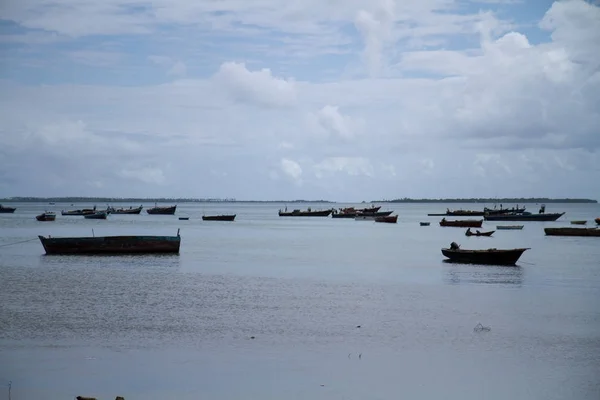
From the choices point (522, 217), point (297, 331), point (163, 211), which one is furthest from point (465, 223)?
point (163, 211)

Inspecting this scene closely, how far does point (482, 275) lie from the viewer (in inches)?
1412

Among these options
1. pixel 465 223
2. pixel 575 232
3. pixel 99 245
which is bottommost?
pixel 99 245

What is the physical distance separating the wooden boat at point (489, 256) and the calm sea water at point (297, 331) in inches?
42.9

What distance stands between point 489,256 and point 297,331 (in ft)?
73.8

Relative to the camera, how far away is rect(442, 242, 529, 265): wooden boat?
3978 cm

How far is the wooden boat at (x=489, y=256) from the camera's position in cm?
3978

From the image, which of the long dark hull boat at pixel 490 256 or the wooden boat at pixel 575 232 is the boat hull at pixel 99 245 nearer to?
the long dark hull boat at pixel 490 256

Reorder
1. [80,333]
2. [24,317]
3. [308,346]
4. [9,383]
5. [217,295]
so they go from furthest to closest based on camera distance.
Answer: [217,295], [24,317], [80,333], [308,346], [9,383]

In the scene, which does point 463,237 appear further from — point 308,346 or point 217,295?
point 308,346

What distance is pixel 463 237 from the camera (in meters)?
71.8

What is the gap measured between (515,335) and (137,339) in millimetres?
11390

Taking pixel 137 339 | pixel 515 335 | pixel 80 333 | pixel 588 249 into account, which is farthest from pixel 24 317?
pixel 588 249

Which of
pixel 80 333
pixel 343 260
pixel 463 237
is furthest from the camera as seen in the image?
pixel 463 237

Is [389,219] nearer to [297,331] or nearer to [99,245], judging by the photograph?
[99,245]
